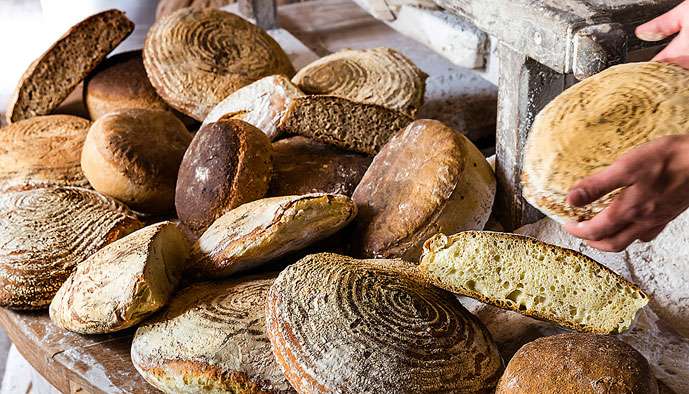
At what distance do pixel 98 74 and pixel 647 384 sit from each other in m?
1.60

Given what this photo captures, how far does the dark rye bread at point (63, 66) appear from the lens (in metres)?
2.14

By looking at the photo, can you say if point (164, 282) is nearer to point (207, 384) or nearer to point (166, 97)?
point (207, 384)

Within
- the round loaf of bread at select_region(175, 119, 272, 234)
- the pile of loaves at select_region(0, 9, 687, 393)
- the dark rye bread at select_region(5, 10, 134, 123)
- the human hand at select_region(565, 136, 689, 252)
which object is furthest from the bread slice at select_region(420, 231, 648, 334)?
the dark rye bread at select_region(5, 10, 134, 123)

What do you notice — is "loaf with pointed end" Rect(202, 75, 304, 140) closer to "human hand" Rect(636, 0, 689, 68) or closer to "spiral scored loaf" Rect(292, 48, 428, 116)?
"spiral scored loaf" Rect(292, 48, 428, 116)

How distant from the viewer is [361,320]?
1.18m

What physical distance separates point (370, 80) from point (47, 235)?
0.82 meters

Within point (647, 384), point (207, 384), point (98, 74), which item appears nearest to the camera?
point (647, 384)

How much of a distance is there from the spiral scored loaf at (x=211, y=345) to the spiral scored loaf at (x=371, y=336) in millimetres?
65

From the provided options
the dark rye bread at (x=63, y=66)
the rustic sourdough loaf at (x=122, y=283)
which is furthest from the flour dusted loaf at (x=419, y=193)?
the dark rye bread at (x=63, y=66)

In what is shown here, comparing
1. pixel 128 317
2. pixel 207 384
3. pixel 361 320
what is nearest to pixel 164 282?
pixel 128 317

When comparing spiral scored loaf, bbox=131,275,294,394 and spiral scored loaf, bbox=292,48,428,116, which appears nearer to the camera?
spiral scored loaf, bbox=131,275,294,394

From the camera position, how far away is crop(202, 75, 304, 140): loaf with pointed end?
1828 mm

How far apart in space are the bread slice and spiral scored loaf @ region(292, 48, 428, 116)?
0.78m

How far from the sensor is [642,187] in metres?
1.05
